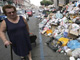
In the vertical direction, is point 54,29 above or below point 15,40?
below

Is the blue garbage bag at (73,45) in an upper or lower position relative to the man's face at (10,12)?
lower

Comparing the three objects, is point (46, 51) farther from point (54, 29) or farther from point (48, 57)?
point (54, 29)

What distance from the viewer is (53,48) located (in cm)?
383

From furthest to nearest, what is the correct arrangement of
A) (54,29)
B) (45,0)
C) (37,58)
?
(45,0) → (54,29) → (37,58)

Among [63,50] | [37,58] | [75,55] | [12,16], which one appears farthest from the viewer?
[63,50]

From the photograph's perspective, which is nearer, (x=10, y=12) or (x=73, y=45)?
(x=10, y=12)

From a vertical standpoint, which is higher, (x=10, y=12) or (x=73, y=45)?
(x=10, y=12)

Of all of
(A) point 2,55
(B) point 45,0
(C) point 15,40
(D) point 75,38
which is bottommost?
(A) point 2,55

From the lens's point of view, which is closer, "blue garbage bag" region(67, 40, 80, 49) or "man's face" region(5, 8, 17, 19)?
"man's face" region(5, 8, 17, 19)

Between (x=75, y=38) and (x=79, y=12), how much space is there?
7.38ft

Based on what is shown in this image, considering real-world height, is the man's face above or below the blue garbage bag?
above

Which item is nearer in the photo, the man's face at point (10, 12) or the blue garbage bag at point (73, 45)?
the man's face at point (10, 12)

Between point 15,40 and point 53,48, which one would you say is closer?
point 15,40

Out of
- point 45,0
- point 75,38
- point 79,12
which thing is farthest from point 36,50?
point 45,0
